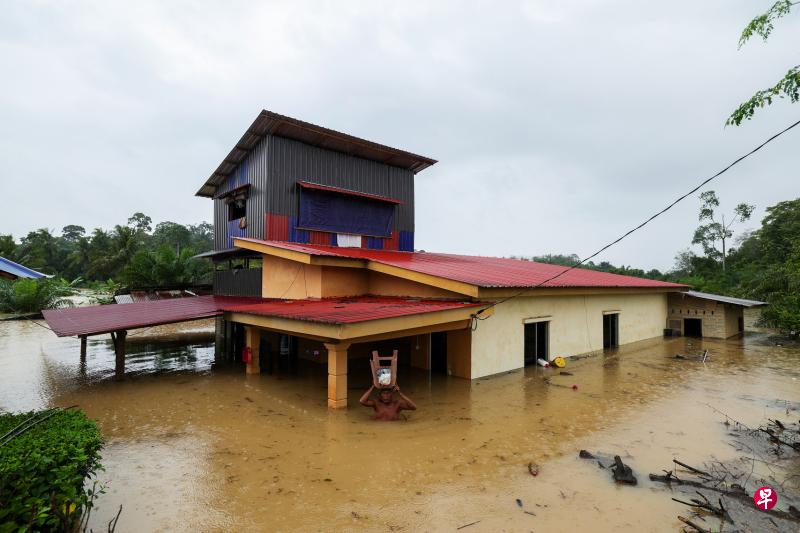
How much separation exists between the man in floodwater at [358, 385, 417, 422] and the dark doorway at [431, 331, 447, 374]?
13.2ft

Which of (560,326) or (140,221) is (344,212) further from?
(140,221)

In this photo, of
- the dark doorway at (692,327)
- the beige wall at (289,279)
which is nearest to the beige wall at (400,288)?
the beige wall at (289,279)

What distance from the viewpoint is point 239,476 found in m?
5.58

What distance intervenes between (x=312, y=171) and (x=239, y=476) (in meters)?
12.5

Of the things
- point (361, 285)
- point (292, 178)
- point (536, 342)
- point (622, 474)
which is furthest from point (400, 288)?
point (622, 474)

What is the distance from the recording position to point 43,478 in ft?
10.9

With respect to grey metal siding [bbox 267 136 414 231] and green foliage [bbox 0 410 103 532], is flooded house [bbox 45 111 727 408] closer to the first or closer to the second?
grey metal siding [bbox 267 136 414 231]

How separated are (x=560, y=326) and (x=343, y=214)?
9.44 meters

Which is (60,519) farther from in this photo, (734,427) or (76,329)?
(734,427)

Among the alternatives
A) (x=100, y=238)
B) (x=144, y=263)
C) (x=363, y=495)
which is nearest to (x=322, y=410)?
(x=363, y=495)

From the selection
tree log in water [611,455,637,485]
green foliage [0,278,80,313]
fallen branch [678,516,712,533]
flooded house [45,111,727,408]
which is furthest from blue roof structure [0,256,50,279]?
green foliage [0,278,80,313]

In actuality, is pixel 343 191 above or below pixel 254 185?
below

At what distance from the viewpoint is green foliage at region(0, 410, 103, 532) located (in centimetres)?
306

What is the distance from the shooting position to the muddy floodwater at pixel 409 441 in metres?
4.62
